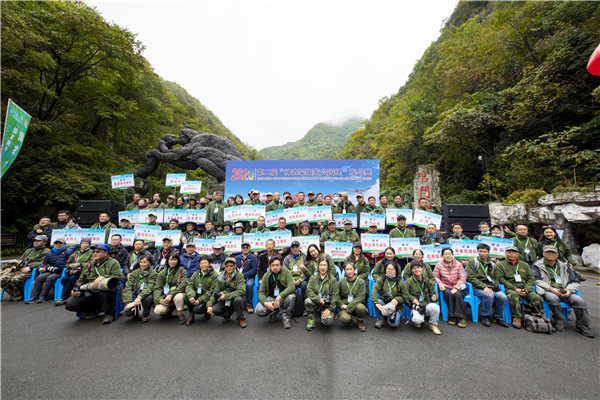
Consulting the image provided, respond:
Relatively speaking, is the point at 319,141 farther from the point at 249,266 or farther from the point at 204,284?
the point at 204,284

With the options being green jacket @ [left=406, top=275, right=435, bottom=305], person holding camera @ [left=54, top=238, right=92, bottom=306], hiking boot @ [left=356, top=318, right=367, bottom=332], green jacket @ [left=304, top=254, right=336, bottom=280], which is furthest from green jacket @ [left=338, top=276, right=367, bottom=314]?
person holding camera @ [left=54, top=238, right=92, bottom=306]

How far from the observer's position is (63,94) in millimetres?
13016

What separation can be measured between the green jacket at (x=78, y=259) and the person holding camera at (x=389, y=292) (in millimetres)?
5710

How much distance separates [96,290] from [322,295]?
3902 mm

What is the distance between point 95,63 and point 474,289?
17592mm

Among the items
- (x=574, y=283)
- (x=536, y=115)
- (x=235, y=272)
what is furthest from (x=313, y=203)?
(x=536, y=115)

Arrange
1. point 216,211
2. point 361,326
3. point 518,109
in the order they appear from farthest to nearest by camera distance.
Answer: point 518,109 < point 216,211 < point 361,326

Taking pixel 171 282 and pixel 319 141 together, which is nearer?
pixel 171 282

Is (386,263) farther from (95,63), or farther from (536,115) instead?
(95,63)

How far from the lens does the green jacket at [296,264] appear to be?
4.60 meters

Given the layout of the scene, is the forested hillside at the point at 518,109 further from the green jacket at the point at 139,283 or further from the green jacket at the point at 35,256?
the green jacket at the point at 35,256

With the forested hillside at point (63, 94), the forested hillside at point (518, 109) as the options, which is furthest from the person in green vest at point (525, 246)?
the forested hillside at point (63, 94)

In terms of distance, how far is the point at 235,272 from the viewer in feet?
14.5

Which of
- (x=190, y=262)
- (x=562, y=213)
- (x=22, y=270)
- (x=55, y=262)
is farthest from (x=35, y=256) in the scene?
(x=562, y=213)
